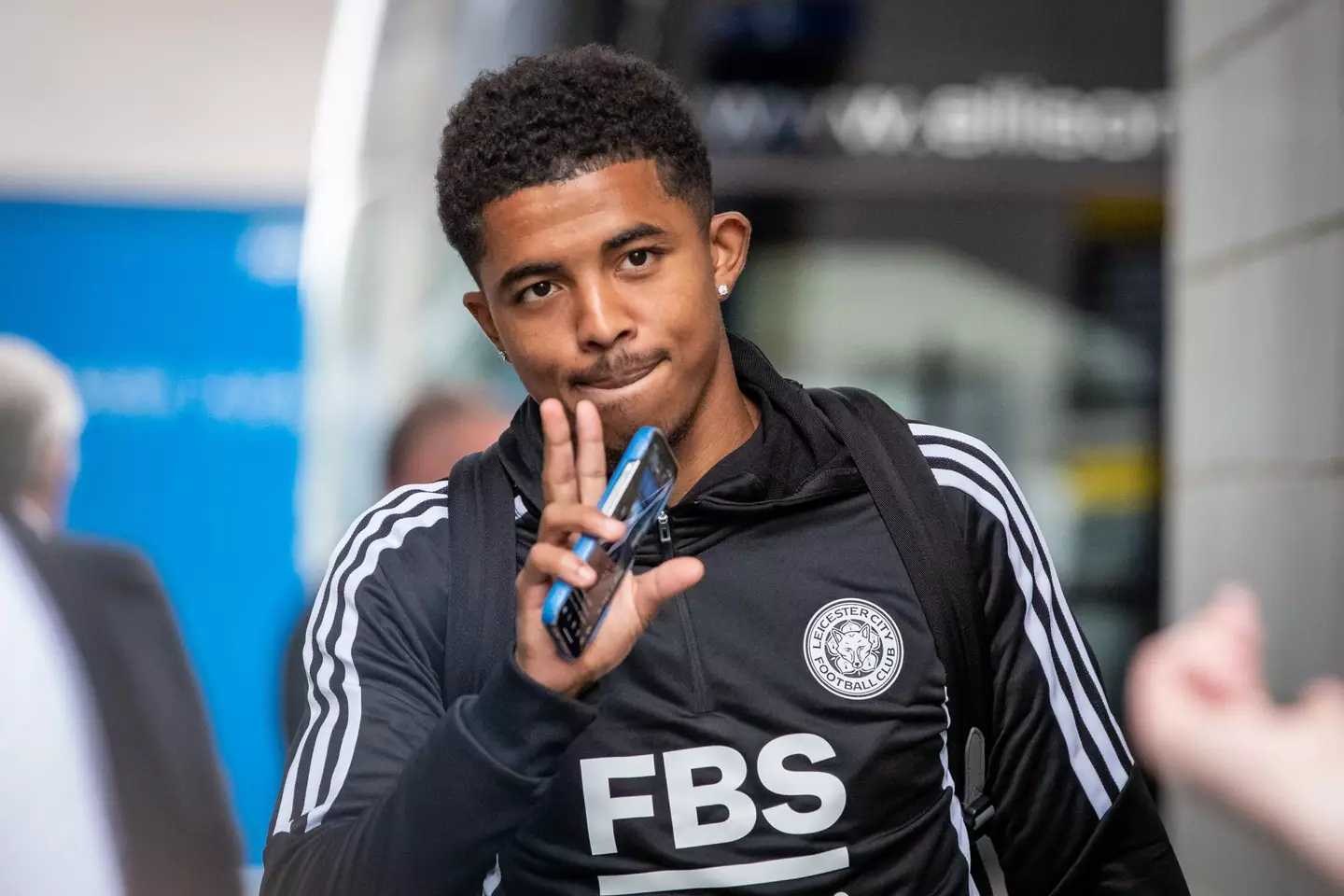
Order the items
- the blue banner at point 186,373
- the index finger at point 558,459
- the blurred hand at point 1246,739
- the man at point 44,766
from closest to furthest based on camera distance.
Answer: the blurred hand at point 1246,739, the index finger at point 558,459, the man at point 44,766, the blue banner at point 186,373

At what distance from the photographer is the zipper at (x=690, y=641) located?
125 cm

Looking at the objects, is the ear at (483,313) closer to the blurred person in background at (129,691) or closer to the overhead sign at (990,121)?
the blurred person in background at (129,691)

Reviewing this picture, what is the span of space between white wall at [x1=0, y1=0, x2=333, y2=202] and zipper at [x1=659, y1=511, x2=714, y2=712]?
106 inches

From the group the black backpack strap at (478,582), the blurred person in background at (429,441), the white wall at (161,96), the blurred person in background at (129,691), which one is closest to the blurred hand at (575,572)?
the black backpack strap at (478,582)

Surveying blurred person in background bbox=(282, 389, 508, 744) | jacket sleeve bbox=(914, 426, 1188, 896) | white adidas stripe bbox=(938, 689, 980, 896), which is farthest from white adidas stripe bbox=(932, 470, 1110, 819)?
blurred person in background bbox=(282, 389, 508, 744)

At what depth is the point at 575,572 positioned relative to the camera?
100 cm

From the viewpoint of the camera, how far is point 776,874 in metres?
1.23

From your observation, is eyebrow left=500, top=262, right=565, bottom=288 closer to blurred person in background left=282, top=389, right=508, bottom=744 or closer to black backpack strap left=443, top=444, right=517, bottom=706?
Result: black backpack strap left=443, top=444, right=517, bottom=706

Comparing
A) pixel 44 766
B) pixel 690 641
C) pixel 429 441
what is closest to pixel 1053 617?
pixel 690 641

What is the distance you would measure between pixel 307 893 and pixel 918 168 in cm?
288

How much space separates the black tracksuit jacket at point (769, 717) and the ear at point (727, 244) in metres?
0.14

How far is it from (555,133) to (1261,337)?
2.39 meters

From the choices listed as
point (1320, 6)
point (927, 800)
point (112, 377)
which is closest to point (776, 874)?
point (927, 800)

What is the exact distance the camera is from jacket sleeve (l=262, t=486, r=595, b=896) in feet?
3.41
